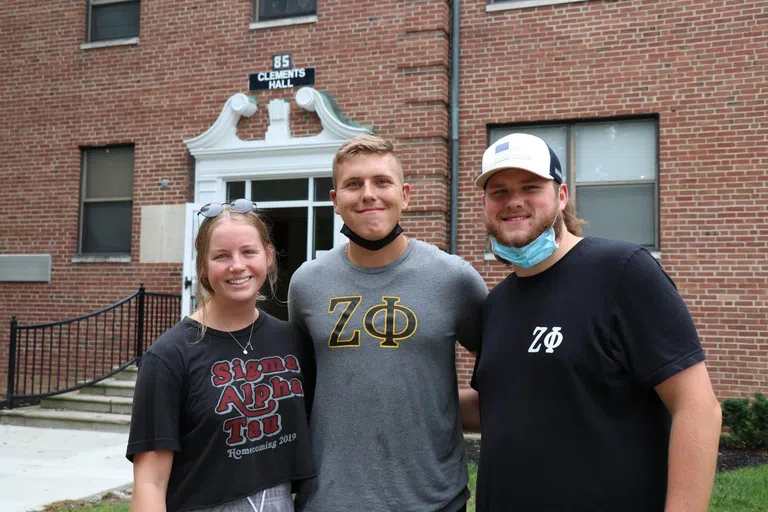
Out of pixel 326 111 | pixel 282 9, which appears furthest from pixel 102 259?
pixel 282 9

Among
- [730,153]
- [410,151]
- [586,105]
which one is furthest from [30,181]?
[730,153]

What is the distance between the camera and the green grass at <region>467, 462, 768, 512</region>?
215 inches

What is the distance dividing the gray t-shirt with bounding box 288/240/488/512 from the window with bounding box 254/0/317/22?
863cm

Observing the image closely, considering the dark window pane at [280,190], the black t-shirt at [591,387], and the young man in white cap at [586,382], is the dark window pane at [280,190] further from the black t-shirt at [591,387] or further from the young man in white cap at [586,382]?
the black t-shirt at [591,387]

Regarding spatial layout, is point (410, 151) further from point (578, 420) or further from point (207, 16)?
point (578, 420)

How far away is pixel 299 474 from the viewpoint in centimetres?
245

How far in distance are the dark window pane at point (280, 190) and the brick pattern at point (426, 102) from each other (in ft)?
2.34

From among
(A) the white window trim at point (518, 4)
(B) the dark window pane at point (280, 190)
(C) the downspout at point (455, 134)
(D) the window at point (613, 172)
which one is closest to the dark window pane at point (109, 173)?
(B) the dark window pane at point (280, 190)

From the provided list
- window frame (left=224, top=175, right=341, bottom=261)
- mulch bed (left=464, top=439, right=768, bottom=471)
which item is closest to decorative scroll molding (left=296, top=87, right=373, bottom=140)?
window frame (left=224, top=175, right=341, bottom=261)

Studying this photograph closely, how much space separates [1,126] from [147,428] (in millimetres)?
Result: 11442

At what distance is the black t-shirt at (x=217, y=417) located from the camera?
2.24 metres

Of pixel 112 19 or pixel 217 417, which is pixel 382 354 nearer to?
pixel 217 417

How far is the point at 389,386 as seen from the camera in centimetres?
246

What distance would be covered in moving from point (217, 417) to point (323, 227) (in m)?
7.93
